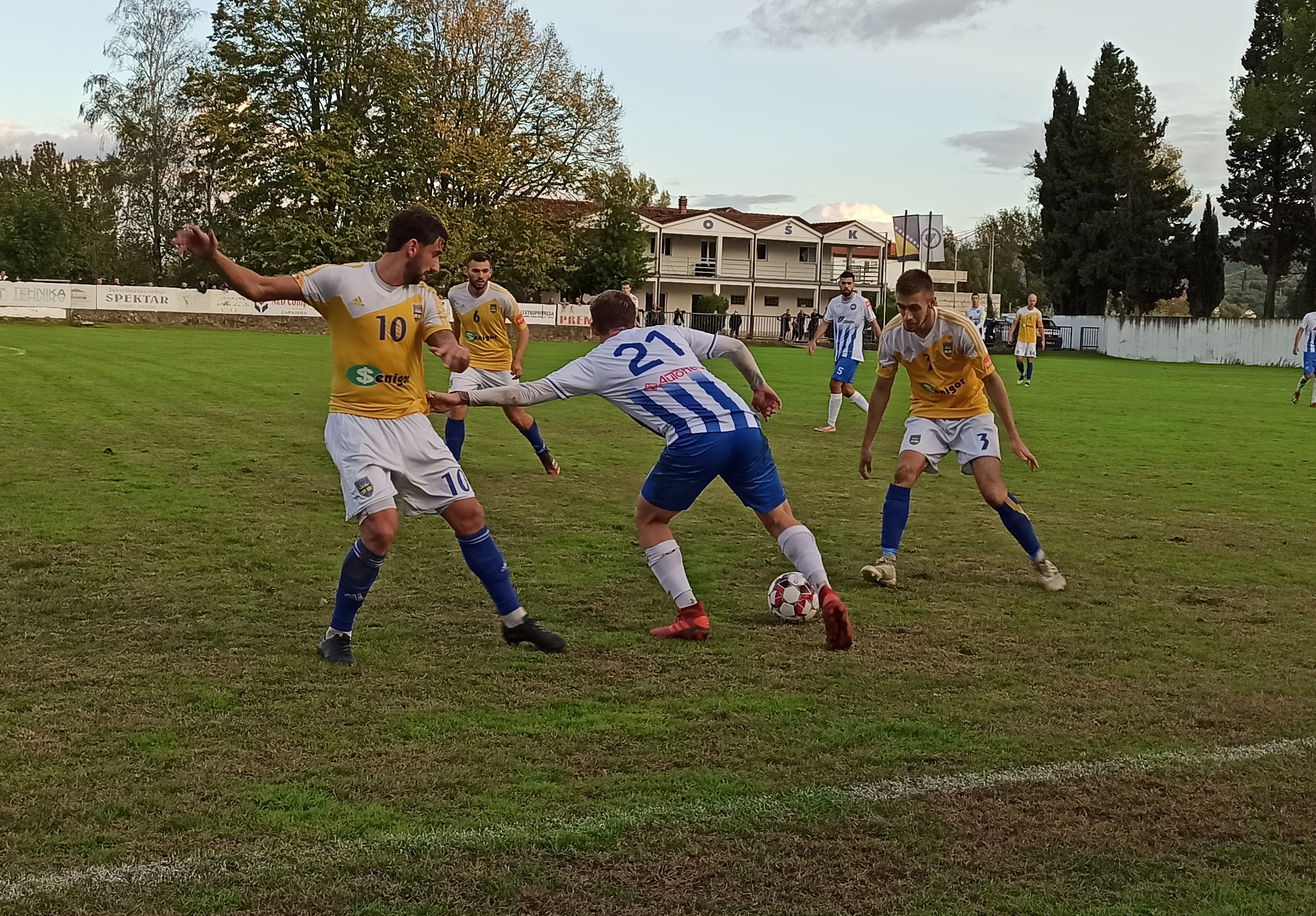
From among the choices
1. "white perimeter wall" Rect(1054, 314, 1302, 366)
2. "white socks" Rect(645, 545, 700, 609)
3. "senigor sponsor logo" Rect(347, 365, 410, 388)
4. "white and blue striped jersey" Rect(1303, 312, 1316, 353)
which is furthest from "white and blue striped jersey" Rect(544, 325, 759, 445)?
"white perimeter wall" Rect(1054, 314, 1302, 366)

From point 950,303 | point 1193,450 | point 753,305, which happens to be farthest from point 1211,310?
point 1193,450

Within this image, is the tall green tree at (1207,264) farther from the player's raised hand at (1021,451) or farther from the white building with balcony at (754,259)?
the player's raised hand at (1021,451)

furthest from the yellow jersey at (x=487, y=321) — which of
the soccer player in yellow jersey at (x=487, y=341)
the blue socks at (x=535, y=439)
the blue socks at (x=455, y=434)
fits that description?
the blue socks at (x=535, y=439)

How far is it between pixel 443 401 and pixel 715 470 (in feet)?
4.51

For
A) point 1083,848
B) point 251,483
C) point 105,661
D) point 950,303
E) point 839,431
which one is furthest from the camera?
point 950,303

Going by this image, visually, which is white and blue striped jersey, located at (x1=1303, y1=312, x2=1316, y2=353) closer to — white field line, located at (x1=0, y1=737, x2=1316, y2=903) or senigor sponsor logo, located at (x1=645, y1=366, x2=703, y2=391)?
senigor sponsor logo, located at (x1=645, y1=366, x2=703, y2=391)

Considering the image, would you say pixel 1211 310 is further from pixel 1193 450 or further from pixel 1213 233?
pixel 1193 450

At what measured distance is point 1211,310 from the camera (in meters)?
65.8

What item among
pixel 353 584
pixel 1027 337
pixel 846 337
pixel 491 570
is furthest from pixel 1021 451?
pixel 1027 337

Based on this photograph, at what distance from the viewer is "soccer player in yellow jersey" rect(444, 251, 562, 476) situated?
39.7 feet

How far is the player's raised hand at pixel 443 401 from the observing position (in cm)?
596

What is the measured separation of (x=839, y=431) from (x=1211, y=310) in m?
56.2

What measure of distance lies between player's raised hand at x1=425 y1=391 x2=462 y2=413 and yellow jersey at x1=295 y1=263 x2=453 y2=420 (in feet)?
0.29

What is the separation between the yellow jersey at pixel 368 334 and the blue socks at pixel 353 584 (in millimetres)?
659
